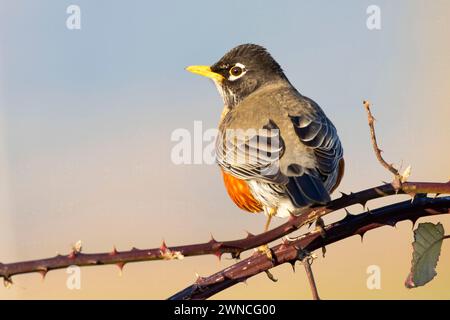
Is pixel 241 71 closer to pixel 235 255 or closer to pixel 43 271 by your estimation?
pixel 235 255

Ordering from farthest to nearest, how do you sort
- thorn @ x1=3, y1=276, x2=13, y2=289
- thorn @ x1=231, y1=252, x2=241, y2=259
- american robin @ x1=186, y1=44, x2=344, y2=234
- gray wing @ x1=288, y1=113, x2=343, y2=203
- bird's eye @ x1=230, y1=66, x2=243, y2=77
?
bird's eye @ x1=230, y1=66, x2=243, y2=77 < american robin @ x1=186, y1=44, x2=344, y2=234 < gray wing @ x1=288, y1=113, x2=343, y2=203 < thorn @ x1=231, y1=252, x2=241, y2=259 < thorn @ x1=3, y1=276, x2=13, y2=289

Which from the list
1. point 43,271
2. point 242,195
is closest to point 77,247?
point 43,271

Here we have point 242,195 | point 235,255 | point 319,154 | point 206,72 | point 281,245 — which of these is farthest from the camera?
point 206,72

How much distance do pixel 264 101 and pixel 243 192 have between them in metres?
1.23

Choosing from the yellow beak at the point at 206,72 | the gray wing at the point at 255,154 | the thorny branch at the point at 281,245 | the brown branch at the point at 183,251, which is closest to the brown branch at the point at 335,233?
the thorny branch at the point at 281,245

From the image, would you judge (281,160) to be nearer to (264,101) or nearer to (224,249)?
(264,101)

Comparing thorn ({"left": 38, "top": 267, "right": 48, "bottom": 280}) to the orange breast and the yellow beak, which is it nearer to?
the orange breast

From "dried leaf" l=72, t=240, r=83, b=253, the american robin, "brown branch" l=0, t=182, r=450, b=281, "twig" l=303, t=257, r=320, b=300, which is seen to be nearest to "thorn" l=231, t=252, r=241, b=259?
"brown branch" l=0, t=182, r=450, b=281

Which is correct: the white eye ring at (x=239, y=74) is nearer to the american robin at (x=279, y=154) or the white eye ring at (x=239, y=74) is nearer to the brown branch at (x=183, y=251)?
the american robin at (x=279, y=154)

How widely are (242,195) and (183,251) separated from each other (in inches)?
84.7

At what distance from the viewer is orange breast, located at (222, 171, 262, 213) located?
12.0 feet

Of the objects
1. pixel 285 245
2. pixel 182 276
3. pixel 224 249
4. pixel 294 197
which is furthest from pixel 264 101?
pixel 224 249

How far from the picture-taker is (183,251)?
1515 mm

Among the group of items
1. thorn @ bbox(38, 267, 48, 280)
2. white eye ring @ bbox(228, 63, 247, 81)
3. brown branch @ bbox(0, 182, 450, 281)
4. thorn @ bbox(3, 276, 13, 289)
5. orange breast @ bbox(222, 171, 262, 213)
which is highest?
white eye ring @ bbox(228, 63, 247, 81)
